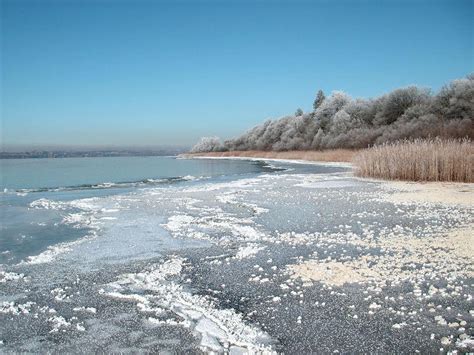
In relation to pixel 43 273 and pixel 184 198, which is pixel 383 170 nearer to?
pixel 184 198

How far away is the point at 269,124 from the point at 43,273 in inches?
3705

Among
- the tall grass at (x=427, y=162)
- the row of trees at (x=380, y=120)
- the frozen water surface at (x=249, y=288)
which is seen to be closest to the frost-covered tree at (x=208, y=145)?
the row of trees at (x=380, y=120)

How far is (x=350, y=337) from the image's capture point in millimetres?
3502

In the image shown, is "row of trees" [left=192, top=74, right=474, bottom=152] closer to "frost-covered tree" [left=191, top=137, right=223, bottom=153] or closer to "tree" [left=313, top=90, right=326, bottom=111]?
"tree" [left=313, top=90, right=326, bottom=111]

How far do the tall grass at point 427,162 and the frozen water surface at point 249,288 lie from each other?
1019cm

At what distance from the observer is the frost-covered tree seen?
11729cm

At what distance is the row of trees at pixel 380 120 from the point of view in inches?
1578

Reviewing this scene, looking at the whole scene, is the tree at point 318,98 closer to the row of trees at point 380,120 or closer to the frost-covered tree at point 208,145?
the row of trees at point 380,120

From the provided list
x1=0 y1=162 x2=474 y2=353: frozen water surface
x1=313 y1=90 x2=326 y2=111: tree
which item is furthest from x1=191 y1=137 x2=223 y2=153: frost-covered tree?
x1=0 y1=162 x2=474 y2=353: frozen water surface

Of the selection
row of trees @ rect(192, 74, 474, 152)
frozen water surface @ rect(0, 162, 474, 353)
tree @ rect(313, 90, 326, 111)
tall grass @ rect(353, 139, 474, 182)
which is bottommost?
frozen water surface @ rect(0, 162, 474, 353)

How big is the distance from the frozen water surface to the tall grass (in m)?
10.2

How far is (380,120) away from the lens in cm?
5291

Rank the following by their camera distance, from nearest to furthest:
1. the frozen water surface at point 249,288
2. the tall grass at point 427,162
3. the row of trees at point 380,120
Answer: the frozen water surface at point 249,288 → the tall grass at point 427,162 → the row of trees at point 380,120

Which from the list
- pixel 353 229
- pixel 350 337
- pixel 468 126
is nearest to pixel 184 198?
pixel 353 229
